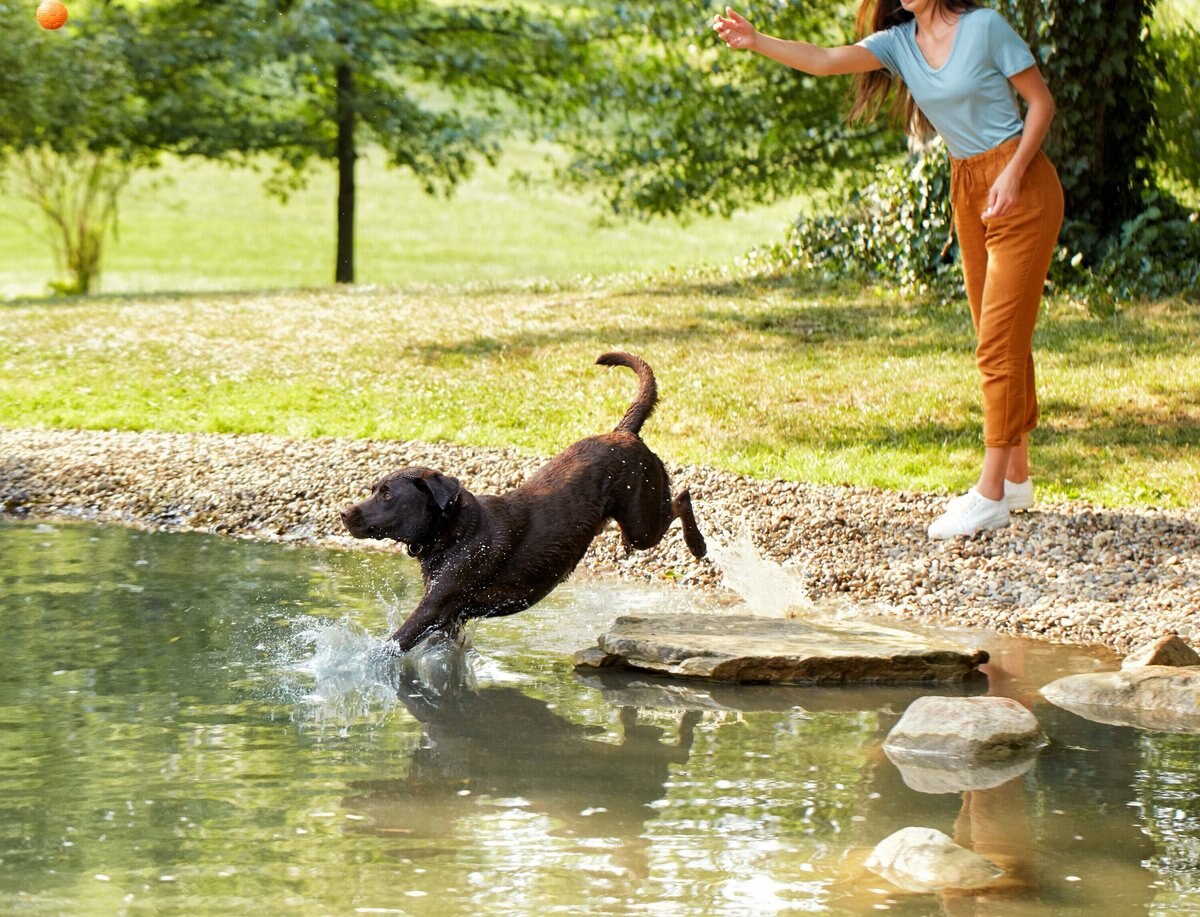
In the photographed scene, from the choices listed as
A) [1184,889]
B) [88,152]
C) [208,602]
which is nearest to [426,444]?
[208,602]

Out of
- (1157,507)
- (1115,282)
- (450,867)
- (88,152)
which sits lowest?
(450,867)

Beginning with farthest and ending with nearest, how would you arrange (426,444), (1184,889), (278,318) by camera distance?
(278,318)
(426,444)
(1184,889)

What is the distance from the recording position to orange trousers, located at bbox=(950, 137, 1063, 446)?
7316mm

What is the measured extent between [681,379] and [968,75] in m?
4.99

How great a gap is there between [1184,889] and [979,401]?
22.3 ft

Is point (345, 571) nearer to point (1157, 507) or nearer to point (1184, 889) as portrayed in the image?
point (1157, 507)

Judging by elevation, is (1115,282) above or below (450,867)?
above

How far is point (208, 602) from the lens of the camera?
7.48 meters

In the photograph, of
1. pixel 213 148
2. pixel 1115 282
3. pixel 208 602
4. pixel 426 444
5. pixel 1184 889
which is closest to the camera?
pixel 1184 889

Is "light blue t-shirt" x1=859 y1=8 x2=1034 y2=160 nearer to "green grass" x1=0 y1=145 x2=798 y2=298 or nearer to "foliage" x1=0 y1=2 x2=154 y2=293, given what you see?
"foliage" x1=0 y1=2 x2=154 y2=293

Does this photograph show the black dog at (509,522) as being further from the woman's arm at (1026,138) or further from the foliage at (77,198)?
the foliage at (77,198)

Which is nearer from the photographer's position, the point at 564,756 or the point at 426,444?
the point at 564,756

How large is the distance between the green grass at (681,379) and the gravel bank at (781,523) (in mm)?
478

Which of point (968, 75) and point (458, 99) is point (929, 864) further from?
point (458, 99)
